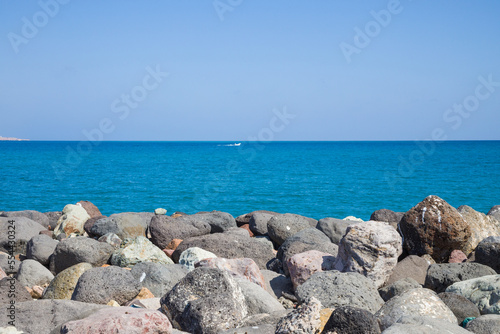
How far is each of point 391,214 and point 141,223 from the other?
6.93 meters

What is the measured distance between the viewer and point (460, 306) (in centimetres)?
613

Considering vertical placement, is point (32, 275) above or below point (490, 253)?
below

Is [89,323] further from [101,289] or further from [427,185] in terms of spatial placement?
[427,185]

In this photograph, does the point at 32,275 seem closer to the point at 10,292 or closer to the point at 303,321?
the point at 10,292

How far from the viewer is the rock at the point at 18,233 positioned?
11110 millimetres

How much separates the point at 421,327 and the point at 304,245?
15.7 feet

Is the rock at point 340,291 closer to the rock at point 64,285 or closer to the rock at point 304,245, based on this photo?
the rock at point 304,245

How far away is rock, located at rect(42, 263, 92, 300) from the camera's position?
7.18 m

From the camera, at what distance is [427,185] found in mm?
33656

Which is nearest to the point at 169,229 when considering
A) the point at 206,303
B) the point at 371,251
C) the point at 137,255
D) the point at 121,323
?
the point at 137,255

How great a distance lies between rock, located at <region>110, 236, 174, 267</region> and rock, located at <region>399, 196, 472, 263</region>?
496 cm

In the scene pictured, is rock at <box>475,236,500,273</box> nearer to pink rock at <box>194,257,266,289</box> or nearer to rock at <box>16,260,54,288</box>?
pink rock at <box>194,257,266,289</box>

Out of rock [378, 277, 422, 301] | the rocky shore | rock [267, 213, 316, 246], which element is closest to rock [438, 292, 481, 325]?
the rocky shore

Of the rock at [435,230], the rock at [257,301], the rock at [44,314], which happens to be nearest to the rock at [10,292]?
the rock at [44,314]
